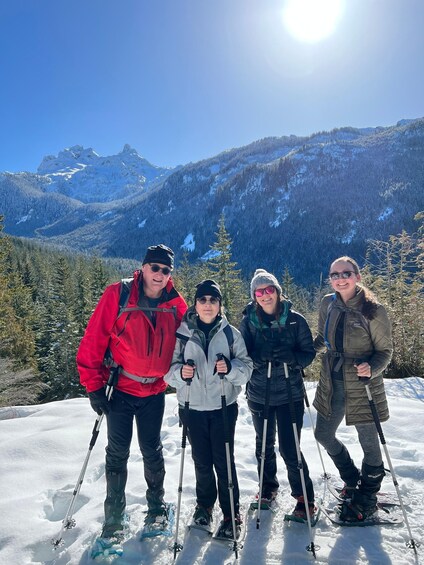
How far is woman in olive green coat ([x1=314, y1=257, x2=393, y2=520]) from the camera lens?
3.33 m

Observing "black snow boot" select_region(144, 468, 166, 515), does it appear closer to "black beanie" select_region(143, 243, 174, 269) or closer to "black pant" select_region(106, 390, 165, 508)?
"black pant" select_region(106, 390, 165, 508)

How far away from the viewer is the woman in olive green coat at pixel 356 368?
3326mm

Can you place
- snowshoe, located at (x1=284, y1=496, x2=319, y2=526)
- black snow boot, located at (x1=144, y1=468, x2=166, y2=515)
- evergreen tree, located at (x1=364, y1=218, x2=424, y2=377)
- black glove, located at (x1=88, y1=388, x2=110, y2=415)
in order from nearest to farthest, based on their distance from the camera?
black glove, located at (x1=88, y1=388, x2=110, y2=415)
snowshoe, located at (x1=284, y1=496, x2=319, y2=526)
black snow boot, located at (x1=144, y1=468, x2=166, y2=515)
evergreen tree, located at (x1=364, y1=218, x2=424, y2=377)

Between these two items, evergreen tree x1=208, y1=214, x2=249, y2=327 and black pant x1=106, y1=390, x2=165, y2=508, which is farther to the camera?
evergreen tree x1=208, y1=214, x2=249, y2=327

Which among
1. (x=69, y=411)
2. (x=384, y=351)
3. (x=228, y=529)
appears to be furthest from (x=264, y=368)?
(x=69, y=411)

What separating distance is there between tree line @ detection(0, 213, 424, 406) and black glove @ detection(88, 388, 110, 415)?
25.2ft

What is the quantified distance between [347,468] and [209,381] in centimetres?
194

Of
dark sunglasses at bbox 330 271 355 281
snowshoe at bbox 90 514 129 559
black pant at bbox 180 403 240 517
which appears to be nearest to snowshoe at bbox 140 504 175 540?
snowshoe at bbox 90 514 129 559

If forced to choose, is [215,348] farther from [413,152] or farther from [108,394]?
[413,152]

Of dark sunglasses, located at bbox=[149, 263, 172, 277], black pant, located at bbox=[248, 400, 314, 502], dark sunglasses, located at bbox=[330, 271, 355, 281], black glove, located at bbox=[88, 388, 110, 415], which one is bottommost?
black pant, located at bbox=[248, 400, 314, 502]

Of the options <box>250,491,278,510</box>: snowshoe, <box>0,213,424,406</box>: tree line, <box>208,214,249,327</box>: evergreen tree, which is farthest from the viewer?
<box>208,214,249,327</box>: evergreen tree

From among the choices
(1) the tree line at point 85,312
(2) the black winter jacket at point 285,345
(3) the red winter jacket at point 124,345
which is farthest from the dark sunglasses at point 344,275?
(1) the tree line at point 85,312

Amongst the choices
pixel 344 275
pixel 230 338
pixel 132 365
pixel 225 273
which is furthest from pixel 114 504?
pixel 225 273

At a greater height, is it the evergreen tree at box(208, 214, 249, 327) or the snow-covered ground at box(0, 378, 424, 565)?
the evergreen tree at box(208, 214, 249, 327)
